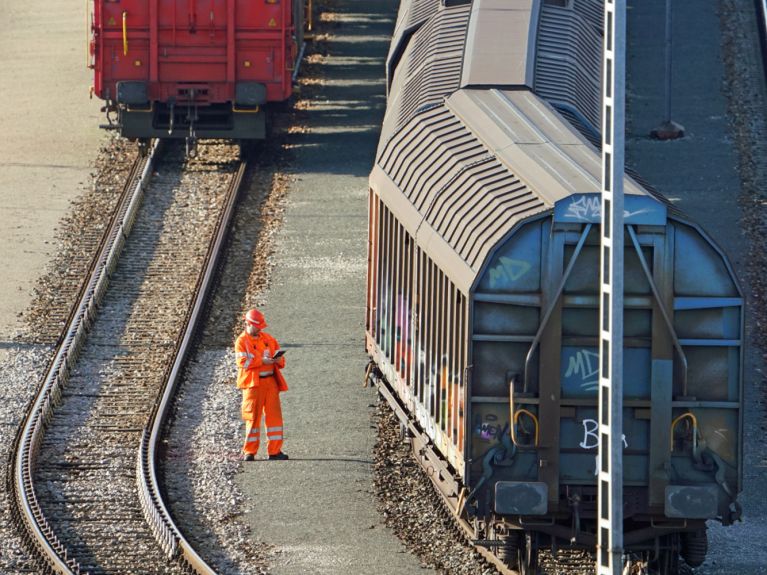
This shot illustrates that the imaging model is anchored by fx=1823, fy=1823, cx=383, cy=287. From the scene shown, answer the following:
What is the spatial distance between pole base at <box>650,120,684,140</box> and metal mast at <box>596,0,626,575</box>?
50.1 ft

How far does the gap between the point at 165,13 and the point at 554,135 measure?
11.3 m

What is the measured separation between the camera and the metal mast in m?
10.3

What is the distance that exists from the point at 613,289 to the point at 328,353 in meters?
8.31

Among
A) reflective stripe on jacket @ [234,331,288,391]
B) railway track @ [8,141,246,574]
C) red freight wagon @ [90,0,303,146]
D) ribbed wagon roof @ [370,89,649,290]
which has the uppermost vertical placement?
ribbed wagon roof @ [370,89,649,290]

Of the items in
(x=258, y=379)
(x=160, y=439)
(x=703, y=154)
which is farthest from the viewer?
(x=703, y=154)

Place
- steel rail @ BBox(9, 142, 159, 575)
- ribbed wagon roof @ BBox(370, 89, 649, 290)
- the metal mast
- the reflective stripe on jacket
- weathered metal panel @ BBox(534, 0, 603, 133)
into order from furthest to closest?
1. weathered metal panel @ BBox(534, 0, 603, 133)
2. the reflective stripe on jacket
3. steel rail @ BBox(9, 142, 159, 575)
4. ribbed wagon roof @ BBox(370, 89, 649, 290)
5. the metal mast

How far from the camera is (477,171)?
1340cm

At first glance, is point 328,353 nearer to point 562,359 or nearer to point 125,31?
point 562,359

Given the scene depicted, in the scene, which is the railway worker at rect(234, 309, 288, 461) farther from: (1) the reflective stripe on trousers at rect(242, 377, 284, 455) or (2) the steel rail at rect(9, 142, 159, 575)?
(2) the steel rail at rect(9, 142, 159, 575)

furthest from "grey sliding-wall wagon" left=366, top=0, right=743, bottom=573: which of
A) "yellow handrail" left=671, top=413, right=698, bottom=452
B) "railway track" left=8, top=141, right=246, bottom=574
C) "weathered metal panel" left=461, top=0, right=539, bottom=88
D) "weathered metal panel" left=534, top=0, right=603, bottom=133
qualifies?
"railway track" left=8, top=141, right=246, bottom=574

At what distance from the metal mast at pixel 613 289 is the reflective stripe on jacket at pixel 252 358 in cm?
514

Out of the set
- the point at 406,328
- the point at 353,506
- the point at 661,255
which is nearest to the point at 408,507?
the point at 353,506

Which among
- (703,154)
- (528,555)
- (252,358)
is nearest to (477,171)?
(528,555)

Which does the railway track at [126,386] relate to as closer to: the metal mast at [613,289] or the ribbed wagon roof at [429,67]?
the ribbed wagon roof at [429,67]
